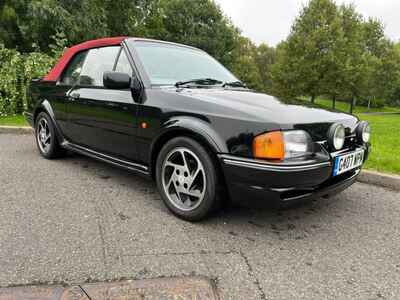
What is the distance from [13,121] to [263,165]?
6.46 meters

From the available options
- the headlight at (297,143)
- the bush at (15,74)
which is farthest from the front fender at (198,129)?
→ the bush at (15,74)

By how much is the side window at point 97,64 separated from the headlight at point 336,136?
2.20m

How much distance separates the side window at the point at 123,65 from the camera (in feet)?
9.86

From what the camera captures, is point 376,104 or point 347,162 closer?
point 347,162

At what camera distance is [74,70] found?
3.82 m

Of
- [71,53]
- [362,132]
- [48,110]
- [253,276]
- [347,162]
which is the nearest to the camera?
[253,276]

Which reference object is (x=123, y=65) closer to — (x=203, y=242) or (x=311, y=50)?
(x=203, y=242)

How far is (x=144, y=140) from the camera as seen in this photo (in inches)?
110

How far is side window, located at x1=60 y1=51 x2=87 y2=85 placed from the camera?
3.74 m

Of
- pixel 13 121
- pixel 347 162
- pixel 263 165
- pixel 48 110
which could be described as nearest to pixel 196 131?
pixel 263 165

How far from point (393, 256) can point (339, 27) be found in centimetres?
2028

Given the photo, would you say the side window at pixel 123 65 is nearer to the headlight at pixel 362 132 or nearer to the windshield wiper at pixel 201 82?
the windshield wiper at pixel 201 82

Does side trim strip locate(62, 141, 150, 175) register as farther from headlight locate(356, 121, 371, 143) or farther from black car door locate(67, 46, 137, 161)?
headlight locate(356, 121, 371, 143)

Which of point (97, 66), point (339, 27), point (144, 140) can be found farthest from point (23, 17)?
point (339, 27)
